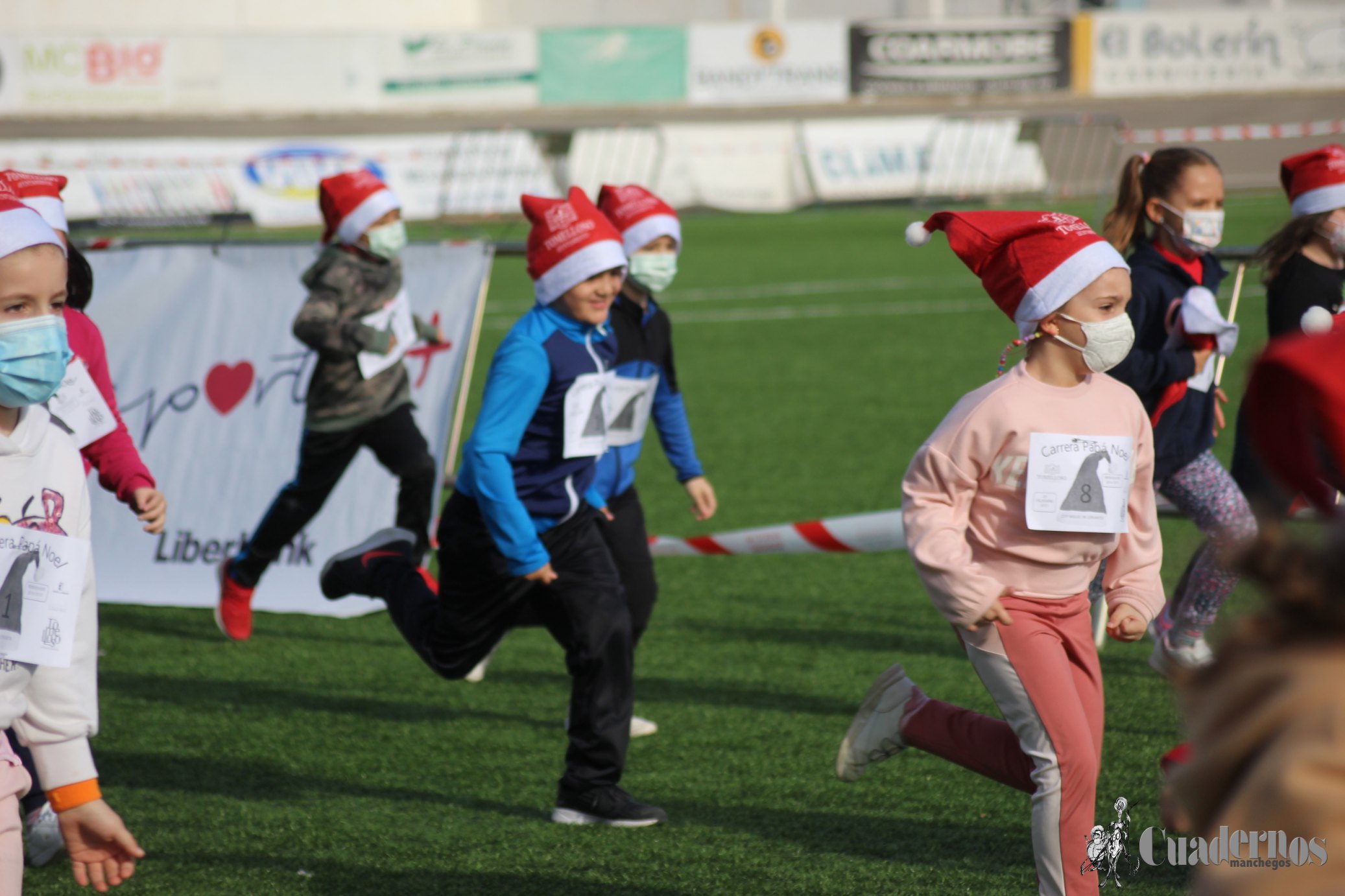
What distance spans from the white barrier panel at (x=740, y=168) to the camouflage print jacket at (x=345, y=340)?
2102 centimetres

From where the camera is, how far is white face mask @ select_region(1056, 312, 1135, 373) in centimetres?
312

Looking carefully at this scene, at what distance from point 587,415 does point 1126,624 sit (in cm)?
164

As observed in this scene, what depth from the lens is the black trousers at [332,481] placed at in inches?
239

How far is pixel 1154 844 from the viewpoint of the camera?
375 cm

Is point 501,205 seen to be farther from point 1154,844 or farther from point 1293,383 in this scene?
point 1293,383

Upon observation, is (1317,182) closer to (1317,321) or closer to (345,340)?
(1317,321)

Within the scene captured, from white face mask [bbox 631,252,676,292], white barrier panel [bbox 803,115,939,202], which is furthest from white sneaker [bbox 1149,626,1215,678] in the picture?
white barrier panel [bbox 803,115,939,202]

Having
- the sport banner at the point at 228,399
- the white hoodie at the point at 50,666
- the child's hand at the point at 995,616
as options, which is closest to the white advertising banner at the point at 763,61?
the sport banner at the point at 228,399

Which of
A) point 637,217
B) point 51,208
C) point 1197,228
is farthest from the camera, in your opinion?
point 637,217

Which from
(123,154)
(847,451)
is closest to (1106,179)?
(123,154)

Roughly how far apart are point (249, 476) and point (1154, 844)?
180 inches

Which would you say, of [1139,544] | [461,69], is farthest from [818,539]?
[461,69]

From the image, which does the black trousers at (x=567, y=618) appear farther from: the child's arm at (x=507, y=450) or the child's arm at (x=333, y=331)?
the child's arm at (x=333, y=331)

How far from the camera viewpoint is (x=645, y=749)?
15.4 feet
